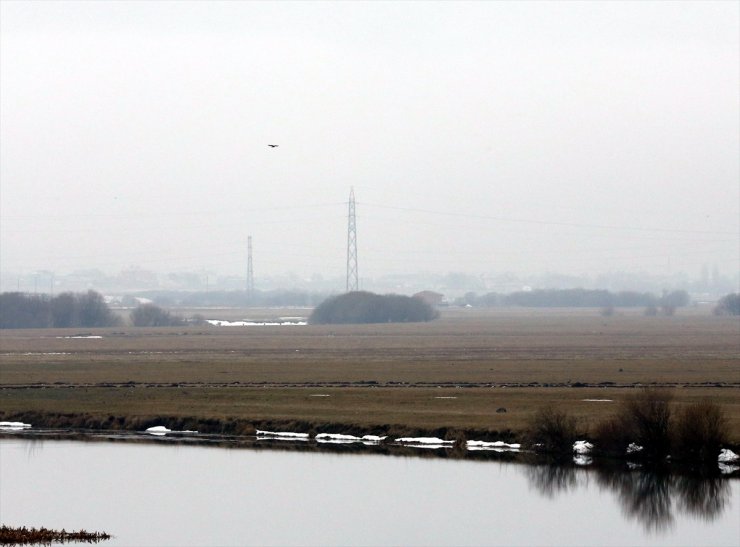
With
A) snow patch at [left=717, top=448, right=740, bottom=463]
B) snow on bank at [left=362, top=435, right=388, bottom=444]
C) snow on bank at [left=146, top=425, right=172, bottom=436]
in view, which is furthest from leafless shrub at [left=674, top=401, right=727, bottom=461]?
snow on bank at [left=146, top=425, right=172, bottom=436]

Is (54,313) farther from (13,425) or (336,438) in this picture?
(336,438)

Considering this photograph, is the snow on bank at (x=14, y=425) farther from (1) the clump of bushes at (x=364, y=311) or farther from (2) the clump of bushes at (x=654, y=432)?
(1) the clump of bushes at (x=364, y=311)

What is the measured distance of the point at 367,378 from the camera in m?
69.6

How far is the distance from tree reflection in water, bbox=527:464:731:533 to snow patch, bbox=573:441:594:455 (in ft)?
6.35

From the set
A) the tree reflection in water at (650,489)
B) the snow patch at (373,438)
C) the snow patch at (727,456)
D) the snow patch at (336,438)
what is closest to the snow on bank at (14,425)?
the snow patch at (336,438)

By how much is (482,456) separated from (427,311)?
15327 centimetres

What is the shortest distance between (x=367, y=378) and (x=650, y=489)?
33619mm

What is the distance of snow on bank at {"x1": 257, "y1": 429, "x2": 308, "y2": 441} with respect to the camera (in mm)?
48844

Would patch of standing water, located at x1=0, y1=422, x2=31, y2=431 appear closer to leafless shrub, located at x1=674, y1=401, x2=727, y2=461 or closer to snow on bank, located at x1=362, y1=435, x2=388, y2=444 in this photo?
snow on bank, located at x1=362, y1=435, x2=388, y2=444

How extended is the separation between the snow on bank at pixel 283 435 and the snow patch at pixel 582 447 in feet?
36.7

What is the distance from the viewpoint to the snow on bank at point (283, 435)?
48.8m

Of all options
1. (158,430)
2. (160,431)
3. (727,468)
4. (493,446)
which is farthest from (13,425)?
(727,468)

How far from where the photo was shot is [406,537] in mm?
31312

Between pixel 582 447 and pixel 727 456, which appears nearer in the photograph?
pixel 727 456
